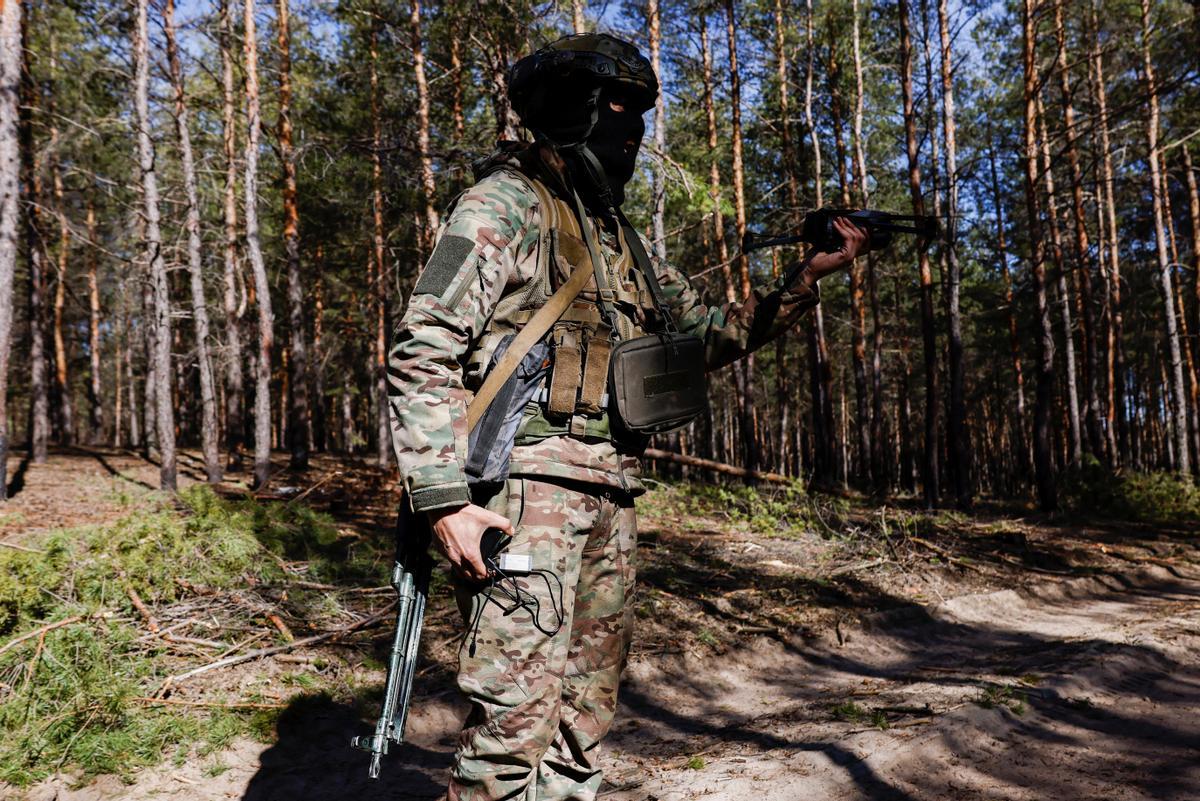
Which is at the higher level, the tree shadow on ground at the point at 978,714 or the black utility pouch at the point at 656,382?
the black utility pouch at the point at 656,382

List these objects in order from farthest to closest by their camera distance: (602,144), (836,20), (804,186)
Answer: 1. (804,186)
2. (836,20)
3. (602,144)

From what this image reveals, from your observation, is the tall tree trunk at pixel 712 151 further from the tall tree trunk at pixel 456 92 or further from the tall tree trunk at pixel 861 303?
the tall tree trunk at pixel 456 92

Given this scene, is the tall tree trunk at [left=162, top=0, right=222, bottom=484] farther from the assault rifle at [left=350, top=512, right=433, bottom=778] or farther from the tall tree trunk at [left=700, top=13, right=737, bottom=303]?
the assault rifle at [left=350, top=512, right=433, bottom=778]

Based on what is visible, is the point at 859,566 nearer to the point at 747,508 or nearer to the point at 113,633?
the point at 747,508

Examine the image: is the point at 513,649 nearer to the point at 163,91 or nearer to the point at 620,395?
the point at 620,395

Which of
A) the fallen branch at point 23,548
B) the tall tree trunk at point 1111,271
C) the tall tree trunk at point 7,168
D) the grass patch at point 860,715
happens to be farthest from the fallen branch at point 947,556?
the tall tree trunk at point 1111,271

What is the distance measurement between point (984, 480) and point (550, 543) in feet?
149

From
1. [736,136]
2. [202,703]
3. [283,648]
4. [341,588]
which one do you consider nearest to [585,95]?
[202,703]

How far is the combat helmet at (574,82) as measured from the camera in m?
2.37

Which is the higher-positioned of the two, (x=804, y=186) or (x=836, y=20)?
(x=836, y=20)

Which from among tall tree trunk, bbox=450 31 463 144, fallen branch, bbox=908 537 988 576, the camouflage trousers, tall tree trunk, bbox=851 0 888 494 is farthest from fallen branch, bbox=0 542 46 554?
tall tree trunk, bbox=851 0 888 494

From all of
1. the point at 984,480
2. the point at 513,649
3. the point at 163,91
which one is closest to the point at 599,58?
the point at 513,649

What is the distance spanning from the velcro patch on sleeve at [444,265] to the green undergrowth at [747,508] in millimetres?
7804

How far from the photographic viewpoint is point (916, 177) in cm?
1466
